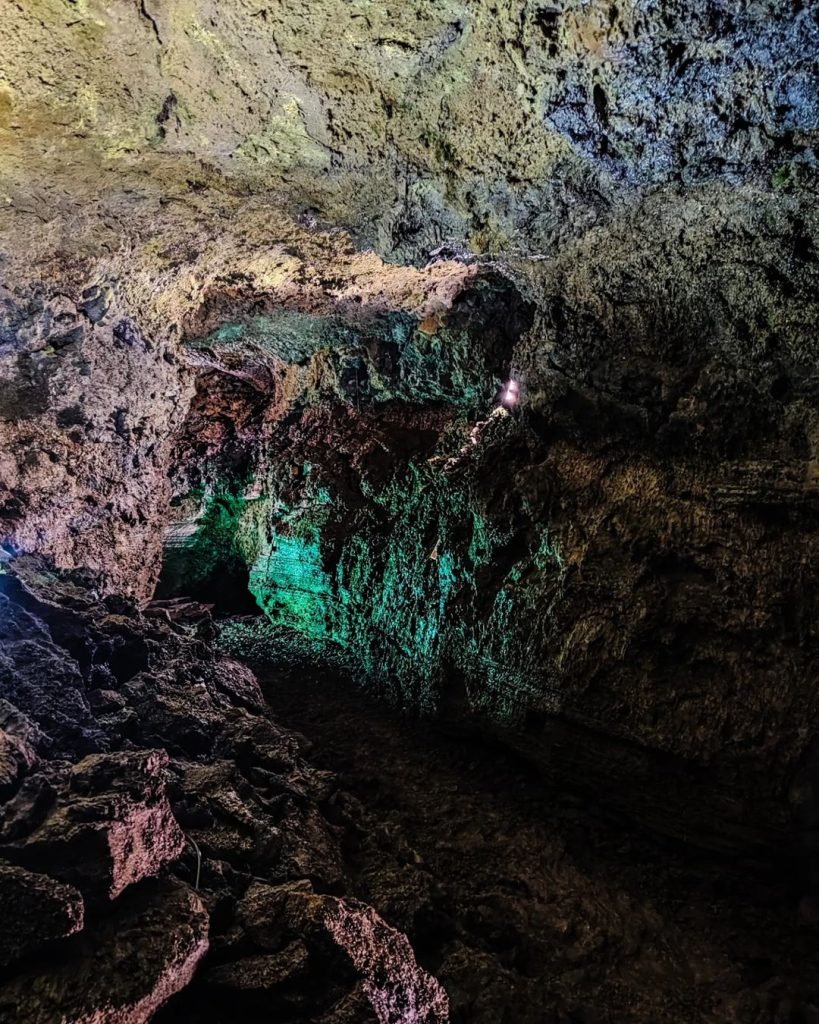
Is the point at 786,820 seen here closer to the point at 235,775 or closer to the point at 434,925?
the point at 434,925

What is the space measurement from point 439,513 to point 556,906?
2.17 metres

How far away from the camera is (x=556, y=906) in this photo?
279cm

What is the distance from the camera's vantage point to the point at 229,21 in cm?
174

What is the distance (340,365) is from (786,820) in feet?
12.4

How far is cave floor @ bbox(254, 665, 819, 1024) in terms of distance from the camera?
2428mm

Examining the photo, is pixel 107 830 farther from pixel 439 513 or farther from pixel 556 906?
pixel 439 513

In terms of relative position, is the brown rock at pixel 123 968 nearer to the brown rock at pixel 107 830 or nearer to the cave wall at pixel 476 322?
the brown rock at pixel 107 830

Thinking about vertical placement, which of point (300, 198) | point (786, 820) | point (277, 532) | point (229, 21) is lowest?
point (786, 820)

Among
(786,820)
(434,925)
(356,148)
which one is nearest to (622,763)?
(786,820)

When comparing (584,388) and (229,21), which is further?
(584,388)

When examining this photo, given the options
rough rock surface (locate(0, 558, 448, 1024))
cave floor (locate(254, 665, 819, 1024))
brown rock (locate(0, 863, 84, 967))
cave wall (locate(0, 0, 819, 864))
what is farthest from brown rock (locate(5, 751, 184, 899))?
cave wall (locate(0, 0, 819, 864))

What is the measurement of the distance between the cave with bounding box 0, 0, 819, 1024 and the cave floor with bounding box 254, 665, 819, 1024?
0.02 metres

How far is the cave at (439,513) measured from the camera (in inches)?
73.6

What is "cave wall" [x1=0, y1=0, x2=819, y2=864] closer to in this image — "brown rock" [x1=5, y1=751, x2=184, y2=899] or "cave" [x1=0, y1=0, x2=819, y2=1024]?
"cave" [x1=0, y1=0, x2=819, y2=1024]
